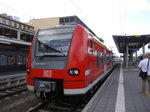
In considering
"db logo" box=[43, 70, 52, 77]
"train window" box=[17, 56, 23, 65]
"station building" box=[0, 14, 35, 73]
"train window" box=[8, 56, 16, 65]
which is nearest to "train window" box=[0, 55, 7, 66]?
"station building" box=[0, 14, 35, 73]

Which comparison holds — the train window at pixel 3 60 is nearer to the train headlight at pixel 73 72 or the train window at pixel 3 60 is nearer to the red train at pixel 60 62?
the red train at pixel 60 62

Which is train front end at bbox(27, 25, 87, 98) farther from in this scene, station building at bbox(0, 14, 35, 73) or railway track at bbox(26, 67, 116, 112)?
station building at bbox(0, 14, 35, 73)

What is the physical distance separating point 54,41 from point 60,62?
892 millimetres

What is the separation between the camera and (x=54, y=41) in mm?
5484

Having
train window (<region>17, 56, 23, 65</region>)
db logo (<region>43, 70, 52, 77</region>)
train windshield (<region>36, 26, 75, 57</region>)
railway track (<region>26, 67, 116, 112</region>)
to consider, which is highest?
train windshield (<region>36, 26, 75, 57</region>)

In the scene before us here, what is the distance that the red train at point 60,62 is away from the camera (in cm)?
481

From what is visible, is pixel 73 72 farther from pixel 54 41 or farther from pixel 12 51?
pixel 12 51

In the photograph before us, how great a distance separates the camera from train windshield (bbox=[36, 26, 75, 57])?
5.24m

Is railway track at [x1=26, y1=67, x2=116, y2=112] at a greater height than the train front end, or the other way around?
the train front end

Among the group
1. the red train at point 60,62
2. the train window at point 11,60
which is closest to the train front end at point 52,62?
the red train at point 60,62

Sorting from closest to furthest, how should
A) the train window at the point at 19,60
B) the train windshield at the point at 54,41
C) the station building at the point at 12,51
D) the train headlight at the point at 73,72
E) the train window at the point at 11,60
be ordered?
the train headlight at the point at 73,72 → the train windshield at the point at 54,41 → the station building at the point at 12,51 → the train window at the point at 11,60 → the train window at the point at 19,60

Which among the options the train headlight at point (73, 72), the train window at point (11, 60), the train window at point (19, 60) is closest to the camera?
the train headlight at point (73, 72)

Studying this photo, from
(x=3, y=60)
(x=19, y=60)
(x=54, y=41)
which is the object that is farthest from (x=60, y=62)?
(x=19, y=60)

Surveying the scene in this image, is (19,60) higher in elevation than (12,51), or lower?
lower
